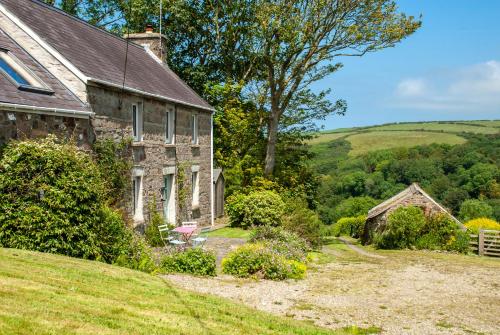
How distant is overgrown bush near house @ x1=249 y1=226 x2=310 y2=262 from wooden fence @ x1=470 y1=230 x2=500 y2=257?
35.7ft

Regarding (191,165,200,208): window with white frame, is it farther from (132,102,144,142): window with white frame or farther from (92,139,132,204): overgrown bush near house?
(92,139,132,204): overgrown bush near house

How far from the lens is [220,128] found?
32.8m

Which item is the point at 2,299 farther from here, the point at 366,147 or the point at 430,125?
the point at 430,125

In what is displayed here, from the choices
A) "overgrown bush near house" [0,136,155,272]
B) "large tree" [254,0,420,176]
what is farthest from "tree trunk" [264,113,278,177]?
"overgrown bush near house" [0,136,155,272]

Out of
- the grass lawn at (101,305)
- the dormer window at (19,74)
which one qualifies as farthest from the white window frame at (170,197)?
the grass lawn at (101,305)

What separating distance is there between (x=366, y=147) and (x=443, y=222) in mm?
80981

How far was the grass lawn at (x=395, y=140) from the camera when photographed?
335 ft

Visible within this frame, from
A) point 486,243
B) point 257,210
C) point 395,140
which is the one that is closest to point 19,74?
point 257,210

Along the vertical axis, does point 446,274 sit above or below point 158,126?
below

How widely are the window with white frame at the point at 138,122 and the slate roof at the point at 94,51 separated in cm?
71

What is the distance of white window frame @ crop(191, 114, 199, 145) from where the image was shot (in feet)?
79.6

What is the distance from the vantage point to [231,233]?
24.6 m

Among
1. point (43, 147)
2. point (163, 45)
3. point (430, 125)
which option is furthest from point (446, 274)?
point (430, 125)

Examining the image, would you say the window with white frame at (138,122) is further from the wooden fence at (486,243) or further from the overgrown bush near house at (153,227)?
the wooden fence at (486,243)
